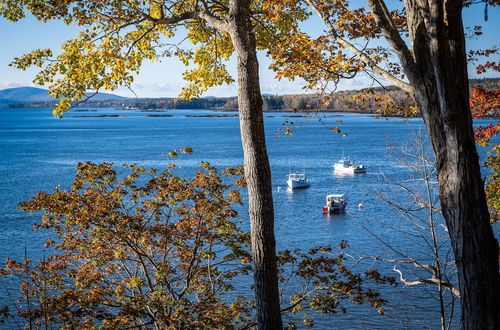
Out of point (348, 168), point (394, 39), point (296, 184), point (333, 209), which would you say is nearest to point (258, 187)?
point (394, 39)

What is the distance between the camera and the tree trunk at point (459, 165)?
423 centimetres

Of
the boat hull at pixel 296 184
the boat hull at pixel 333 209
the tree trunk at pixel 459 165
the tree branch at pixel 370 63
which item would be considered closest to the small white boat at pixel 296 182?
the boat hull at pixel 296 184

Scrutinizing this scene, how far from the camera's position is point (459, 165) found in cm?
A: 428

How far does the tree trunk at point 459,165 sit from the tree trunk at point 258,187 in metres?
1.83

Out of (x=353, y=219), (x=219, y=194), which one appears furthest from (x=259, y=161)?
(x=353, y=219)

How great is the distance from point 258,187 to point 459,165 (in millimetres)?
2113

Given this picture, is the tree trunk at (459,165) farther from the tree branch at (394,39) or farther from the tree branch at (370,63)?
the tree branch at (370,63)

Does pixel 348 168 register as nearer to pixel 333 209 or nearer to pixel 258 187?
pixel 333 209

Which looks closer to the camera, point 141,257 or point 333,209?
point 141,257

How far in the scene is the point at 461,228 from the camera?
4246mm

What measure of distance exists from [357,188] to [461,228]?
1615 inches

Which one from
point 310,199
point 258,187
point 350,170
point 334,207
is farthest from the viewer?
point 350,170

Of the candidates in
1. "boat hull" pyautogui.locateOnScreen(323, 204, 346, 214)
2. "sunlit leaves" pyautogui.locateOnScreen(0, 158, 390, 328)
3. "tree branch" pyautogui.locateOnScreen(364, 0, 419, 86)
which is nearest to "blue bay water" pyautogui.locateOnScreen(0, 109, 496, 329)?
"boat hull" pyautogui.locateOnScreen(323, 204, 346, 214)

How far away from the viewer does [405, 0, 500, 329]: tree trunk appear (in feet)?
13.9
